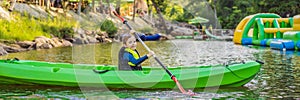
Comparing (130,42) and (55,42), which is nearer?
(130,42)

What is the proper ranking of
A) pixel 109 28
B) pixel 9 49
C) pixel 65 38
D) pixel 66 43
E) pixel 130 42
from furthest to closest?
pixel 109 28
pixel 65 38
pixel 66 43
pixel 9 49
pixel 130 42

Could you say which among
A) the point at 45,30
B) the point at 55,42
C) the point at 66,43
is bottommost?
the point at 66,43

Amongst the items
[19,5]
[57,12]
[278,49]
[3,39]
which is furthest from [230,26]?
[3,39]

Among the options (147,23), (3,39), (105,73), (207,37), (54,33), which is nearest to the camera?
(105,73)

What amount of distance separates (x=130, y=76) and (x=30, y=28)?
15.0m

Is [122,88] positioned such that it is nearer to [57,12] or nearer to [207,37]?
[57,12]

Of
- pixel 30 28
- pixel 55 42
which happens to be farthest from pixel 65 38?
pixel 30 28

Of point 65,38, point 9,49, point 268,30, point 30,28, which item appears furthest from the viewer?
point 65,38

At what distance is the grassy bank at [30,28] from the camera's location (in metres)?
19.8

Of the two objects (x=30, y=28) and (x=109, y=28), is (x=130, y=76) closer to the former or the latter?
(x=30, y=28)

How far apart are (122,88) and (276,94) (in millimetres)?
2642

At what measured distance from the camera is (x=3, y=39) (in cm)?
1869

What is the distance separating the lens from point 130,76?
27.0ft

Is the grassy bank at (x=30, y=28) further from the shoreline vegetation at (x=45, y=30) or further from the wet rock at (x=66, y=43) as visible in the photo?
the wet rock at (x=66, y=43)
